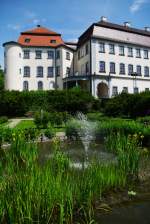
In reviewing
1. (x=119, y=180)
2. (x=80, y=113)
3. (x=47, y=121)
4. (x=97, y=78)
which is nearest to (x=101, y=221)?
(x=119, y=180)

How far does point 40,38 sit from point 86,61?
9.26m

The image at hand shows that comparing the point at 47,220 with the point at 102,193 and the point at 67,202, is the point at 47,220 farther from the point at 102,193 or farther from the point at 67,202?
the point at 102,193

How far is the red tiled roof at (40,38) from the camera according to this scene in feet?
151

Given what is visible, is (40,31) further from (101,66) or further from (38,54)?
(101,66)

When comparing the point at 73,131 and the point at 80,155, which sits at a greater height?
the point at 73,131

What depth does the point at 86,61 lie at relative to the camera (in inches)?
1698

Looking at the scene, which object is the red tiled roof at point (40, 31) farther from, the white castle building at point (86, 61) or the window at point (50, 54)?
the window at point (50, 54)

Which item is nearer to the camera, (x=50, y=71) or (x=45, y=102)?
(x=45, y=102)

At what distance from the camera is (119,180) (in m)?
5.98

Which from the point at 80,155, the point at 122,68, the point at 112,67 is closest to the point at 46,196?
the point at 80,155

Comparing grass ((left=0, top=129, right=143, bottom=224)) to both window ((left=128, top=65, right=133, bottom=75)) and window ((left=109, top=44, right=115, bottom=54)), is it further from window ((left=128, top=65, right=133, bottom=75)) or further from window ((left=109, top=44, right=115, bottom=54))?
window ((left=128, top=65, right=133, bottom=75))

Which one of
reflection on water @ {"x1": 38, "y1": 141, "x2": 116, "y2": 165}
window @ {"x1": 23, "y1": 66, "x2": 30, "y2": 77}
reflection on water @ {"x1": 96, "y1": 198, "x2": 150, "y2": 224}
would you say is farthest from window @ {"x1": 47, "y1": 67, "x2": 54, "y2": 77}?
reflection on water @ {"x1": 96, "y1": 198, "x2": 150, "y2": 224}

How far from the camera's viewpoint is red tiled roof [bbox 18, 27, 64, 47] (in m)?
46.0

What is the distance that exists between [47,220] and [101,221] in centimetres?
97
